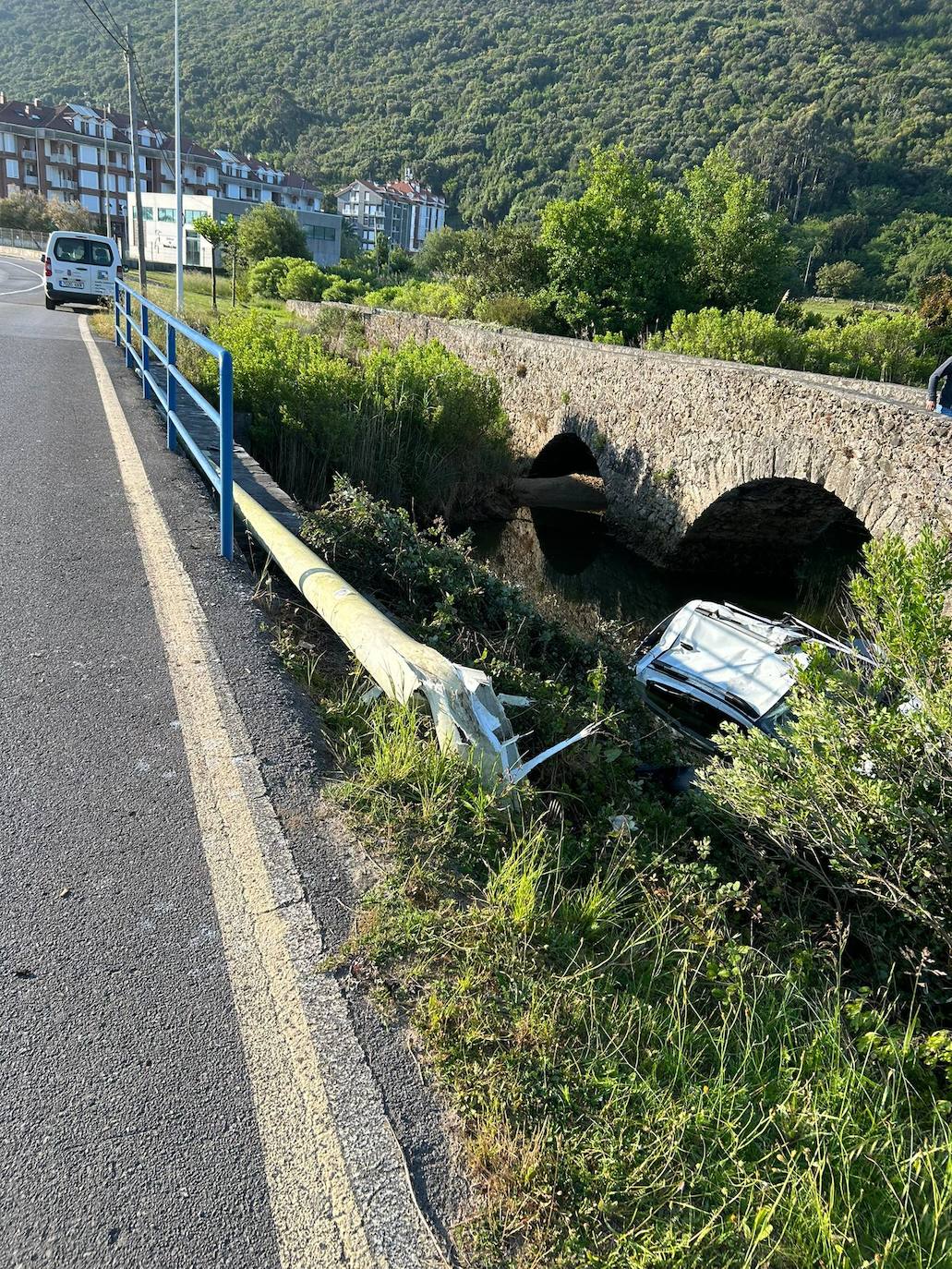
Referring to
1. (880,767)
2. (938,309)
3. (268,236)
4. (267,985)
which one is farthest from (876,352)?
(268,236)

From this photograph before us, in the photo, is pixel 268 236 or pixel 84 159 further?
pixel 84 159

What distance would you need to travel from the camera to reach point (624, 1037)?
2227 mm

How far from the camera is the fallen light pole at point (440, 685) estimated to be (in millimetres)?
3209

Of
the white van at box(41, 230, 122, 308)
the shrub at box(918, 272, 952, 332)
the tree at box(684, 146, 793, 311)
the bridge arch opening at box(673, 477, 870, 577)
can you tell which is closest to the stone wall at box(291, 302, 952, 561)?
the bridge arch opening at box(673, 477, 870, 577)

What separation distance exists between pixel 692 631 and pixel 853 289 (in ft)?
170

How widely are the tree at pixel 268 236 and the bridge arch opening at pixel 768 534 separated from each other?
135 ft

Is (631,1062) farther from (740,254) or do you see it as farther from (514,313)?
(740,254)

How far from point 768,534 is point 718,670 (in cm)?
804

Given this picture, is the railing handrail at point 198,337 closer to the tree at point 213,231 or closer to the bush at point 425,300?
the bush at point 425,300

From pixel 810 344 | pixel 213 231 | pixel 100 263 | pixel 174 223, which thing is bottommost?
pixel 810 344

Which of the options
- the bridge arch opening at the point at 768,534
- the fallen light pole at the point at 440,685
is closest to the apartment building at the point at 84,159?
the bridge arch opening at the point at 768,534

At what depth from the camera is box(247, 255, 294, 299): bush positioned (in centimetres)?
4319

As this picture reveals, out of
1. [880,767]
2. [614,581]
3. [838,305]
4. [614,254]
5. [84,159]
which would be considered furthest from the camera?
[84,159]

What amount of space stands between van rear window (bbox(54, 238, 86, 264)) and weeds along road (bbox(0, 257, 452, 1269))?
18191 millimetres
